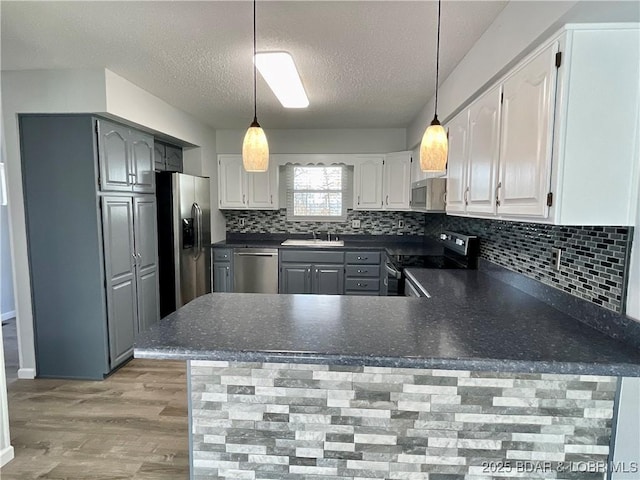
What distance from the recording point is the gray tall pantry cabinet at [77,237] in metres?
2.73

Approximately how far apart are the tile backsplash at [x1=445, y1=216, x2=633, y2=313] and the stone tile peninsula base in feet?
1.28

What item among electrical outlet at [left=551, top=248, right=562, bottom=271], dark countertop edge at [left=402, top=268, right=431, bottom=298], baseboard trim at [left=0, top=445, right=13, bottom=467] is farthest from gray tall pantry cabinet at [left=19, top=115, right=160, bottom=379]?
electrical outlet at [left=551, top=248, right=562, bottom=271]

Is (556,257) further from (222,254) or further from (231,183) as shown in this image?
(231,183)

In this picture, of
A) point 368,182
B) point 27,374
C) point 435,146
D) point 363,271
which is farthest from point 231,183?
point 435,146

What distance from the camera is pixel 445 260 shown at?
3400 mm

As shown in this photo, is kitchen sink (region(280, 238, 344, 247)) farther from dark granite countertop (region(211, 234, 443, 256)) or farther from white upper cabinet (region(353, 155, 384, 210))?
white upper cabinet (region(353, 155, 384, 210))

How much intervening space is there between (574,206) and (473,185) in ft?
2.94

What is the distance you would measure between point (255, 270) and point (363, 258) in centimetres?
135

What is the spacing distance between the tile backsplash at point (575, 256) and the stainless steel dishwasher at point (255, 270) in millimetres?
2641

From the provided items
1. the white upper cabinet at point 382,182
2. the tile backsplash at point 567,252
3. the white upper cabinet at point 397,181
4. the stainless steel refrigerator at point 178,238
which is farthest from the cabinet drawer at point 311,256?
the tile backsplash at point 567,252

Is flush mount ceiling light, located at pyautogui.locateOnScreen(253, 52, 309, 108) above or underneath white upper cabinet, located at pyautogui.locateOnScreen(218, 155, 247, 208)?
above

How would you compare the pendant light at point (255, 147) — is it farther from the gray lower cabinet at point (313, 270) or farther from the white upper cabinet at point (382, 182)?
the white upper cabinet at point (382, 182)

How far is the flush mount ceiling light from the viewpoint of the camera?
2.16 meters

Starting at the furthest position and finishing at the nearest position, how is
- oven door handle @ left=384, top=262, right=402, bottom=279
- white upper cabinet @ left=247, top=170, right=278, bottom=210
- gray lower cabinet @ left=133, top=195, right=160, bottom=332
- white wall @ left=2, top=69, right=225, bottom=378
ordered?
1. white upper cabinet @ left=247, top=170, right=278, bottom=210
2. gray lower cabinet @ left=133, top=195, right=160, bottom=332
3. oven door handle @ left=384, top=262, right=402, bottom=279
4. white wall @ left=2, top=69, right=225, bottom=378
